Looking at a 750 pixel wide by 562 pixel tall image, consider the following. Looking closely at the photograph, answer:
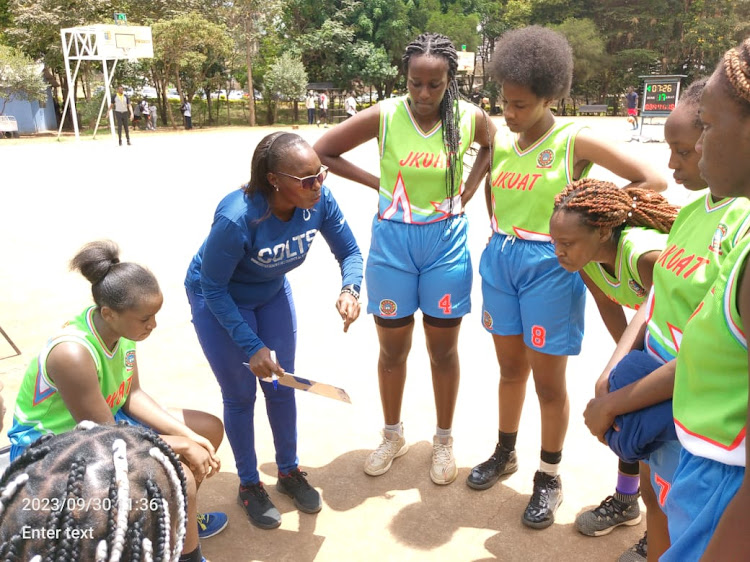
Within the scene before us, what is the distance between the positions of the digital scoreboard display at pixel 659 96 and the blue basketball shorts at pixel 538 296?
18.8 metres

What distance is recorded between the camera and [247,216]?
2699 millimetres

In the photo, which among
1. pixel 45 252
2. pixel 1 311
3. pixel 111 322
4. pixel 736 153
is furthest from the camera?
pixel 45 252

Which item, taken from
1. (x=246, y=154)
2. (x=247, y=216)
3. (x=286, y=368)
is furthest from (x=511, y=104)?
(x=246, y=154)

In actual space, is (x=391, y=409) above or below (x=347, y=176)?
below

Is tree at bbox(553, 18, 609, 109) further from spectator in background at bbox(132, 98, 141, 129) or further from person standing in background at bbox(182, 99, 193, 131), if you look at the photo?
spectator in background at bbox(132, 98, 141, 129)

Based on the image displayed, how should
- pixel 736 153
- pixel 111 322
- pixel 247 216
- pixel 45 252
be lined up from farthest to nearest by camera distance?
pixel 45 252 < pixel 247 216 < pixel 111 322 < pixel 736 153

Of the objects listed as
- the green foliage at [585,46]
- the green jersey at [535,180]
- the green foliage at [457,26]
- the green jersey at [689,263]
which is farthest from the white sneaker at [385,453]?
the green foliage at [585,46]

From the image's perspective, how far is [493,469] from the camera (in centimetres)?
332

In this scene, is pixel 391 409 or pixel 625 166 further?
pixel 391 409

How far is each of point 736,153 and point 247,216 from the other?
1.89 meters

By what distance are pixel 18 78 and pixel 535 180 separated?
27707mm

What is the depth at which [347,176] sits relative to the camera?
3592 millimetres

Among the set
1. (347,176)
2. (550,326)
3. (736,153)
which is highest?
(736,153)

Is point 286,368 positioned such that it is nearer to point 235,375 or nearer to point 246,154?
point 235,375
